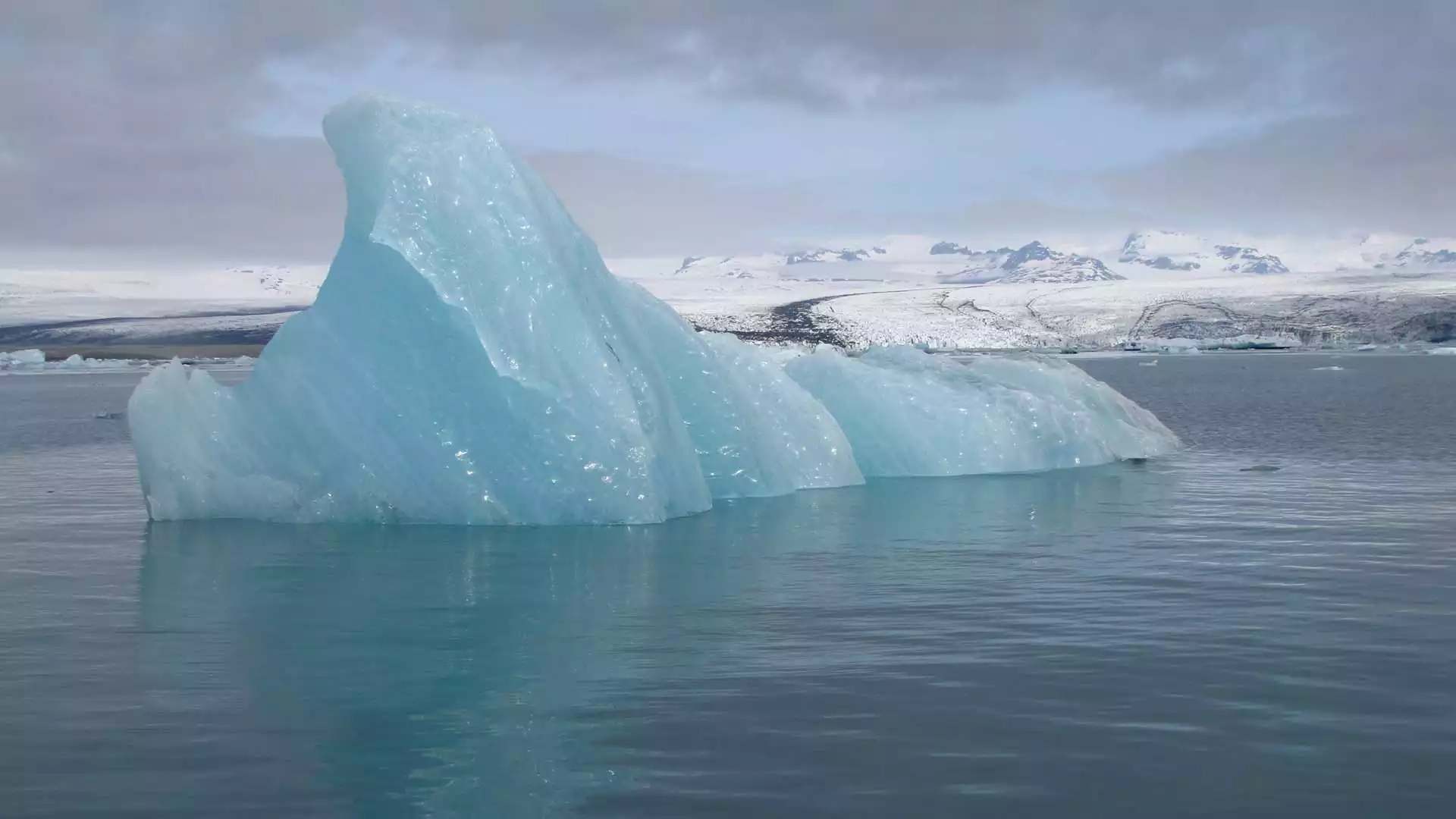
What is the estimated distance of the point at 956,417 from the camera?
18.5 m

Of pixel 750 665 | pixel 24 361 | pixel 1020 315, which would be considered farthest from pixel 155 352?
pixel 750 665

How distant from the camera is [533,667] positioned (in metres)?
7.44

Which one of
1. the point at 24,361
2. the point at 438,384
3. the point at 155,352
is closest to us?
the point at 438,384

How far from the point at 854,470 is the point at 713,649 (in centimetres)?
956

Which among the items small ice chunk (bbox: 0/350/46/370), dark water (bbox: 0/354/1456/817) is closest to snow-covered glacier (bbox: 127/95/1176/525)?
dark water (bbox: 0/354/1456/817)

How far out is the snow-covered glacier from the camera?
498 inches

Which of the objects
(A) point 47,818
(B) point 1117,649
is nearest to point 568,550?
(B) point 1117,649

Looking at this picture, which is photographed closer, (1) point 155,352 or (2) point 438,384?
(2) point 438,384

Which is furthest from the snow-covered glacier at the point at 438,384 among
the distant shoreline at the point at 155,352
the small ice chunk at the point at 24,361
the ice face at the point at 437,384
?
the distant shoreline at the point at 155,352

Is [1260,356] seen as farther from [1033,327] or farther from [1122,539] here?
[1122,539]

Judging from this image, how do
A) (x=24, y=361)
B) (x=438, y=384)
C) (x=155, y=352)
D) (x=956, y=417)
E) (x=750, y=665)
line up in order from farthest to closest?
(x=155, y=352), (x=24, y=361), (x=956, y=417), (x=438, y=384), (x=750, y=665)

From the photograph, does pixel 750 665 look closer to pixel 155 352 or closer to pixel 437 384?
pixel 437 384

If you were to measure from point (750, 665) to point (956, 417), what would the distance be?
38.0ft

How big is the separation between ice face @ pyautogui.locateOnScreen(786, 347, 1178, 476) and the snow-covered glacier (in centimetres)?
432
